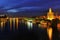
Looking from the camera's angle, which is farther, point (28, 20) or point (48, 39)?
point (28, 20)

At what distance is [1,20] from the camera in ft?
258

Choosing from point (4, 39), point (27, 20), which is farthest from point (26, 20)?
point (4, 39)

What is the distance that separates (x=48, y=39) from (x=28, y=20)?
7353 cm

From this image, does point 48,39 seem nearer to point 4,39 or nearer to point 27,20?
point 4,39

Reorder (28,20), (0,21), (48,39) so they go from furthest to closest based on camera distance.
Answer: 1. (28,20)
2. (0,21)
3. (48,39)

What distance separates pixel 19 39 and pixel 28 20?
73.1 meters

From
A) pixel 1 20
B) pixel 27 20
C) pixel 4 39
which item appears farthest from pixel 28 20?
pixel 4 39

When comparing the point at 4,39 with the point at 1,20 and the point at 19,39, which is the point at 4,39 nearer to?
the point at 19,39

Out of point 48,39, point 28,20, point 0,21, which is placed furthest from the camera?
point 28,20

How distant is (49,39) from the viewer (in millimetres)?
26094

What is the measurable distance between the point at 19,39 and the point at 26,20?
245 feet

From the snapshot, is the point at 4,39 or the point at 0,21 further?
the point at 0,21

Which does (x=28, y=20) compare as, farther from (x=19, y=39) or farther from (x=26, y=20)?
(x=19, y=39)

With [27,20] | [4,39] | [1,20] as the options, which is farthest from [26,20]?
[4,39]
